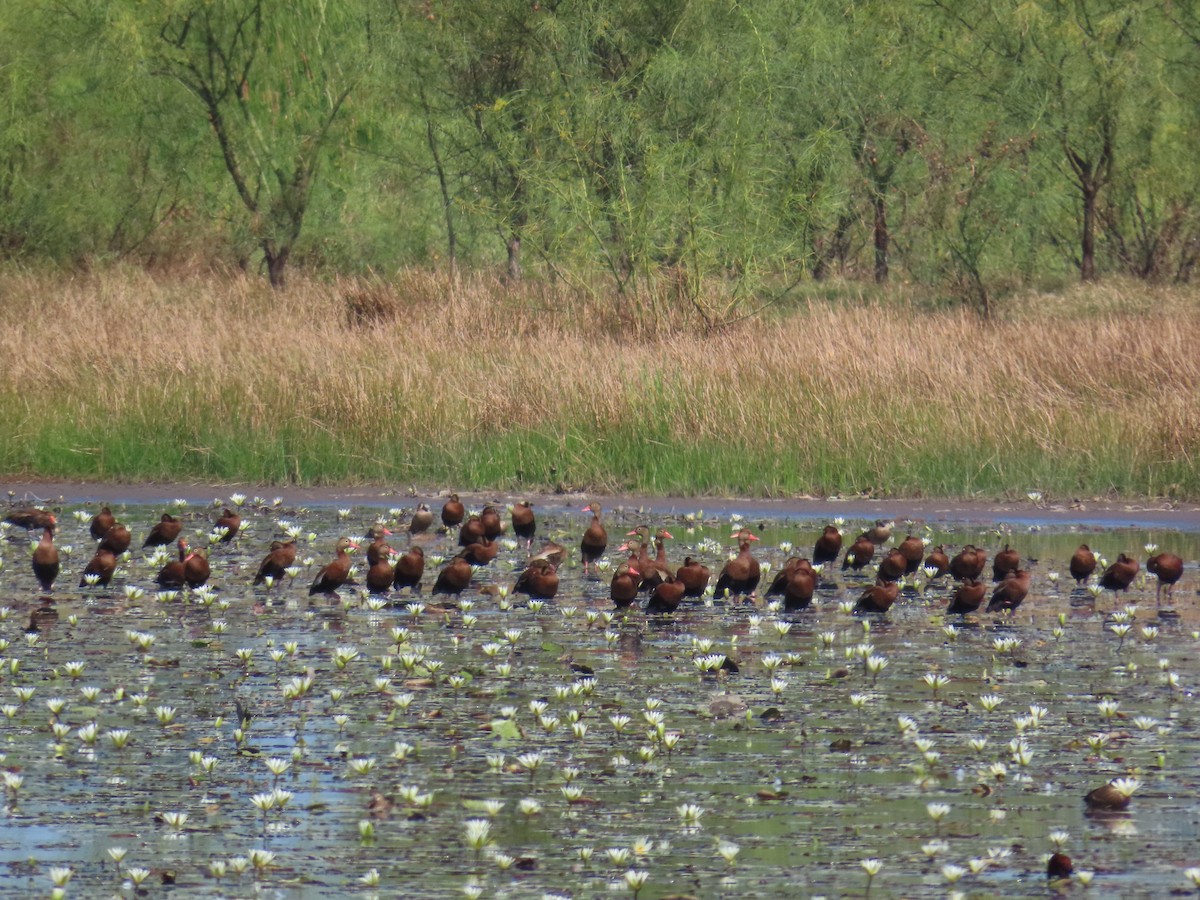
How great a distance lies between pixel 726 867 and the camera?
5.60 metres

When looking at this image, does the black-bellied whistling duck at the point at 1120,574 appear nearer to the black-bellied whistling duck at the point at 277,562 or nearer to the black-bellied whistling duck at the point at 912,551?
the black-bellied whistling duck at the point at 912,551

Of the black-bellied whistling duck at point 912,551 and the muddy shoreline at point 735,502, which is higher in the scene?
the muddy shoreline at point 735,502

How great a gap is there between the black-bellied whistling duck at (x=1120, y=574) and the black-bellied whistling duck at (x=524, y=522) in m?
4.40

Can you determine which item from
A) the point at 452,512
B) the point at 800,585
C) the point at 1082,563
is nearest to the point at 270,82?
the point at 452,512

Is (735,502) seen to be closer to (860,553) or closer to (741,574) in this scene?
(860,553)

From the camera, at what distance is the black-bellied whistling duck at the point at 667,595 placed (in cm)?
1026

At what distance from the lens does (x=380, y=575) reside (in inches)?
428

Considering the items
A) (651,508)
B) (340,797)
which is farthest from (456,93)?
(340,797)

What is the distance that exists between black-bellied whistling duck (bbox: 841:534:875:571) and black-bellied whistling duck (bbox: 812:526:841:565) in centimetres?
10

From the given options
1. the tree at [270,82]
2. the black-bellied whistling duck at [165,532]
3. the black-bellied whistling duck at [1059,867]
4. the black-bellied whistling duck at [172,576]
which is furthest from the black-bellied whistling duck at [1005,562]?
the tree at [270,82]

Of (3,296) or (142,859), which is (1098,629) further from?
(3,296)

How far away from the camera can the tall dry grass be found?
1644 cm

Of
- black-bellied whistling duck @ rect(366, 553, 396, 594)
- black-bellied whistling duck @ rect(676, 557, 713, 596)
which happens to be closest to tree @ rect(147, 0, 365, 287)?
black-bellied whistling duck @ rect(366, 553, 396, 594)

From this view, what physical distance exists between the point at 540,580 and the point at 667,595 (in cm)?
86
